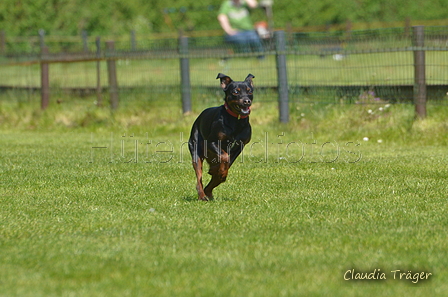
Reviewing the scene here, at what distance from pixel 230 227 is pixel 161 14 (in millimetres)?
27050

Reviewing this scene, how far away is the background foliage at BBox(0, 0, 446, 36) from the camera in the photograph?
1151 inches

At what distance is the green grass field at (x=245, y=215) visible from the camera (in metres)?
5.06

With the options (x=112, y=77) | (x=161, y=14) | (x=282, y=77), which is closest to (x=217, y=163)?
(x=282, y=77)

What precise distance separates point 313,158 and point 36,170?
4012 mm

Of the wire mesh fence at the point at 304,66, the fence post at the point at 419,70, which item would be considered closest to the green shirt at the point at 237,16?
the wire mesh fence at the point at 304,66

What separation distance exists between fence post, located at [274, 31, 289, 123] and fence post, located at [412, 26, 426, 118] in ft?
8.60

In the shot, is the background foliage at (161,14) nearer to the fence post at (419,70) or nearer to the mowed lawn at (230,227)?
the mowed lawn at (230,227)

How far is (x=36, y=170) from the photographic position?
34.4 feet

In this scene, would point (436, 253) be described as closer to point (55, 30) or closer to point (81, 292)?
point (81, 292)

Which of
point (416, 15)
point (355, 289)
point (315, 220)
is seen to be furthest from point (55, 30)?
point (355, 289)

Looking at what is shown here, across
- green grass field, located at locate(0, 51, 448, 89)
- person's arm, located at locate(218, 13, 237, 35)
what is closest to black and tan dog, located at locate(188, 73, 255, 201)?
green grass field, located at locate(0, 51, 448, 89)

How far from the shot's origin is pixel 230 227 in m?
6.66

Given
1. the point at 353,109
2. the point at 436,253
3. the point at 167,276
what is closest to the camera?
the point at 167,276

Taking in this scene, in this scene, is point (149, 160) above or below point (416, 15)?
below
